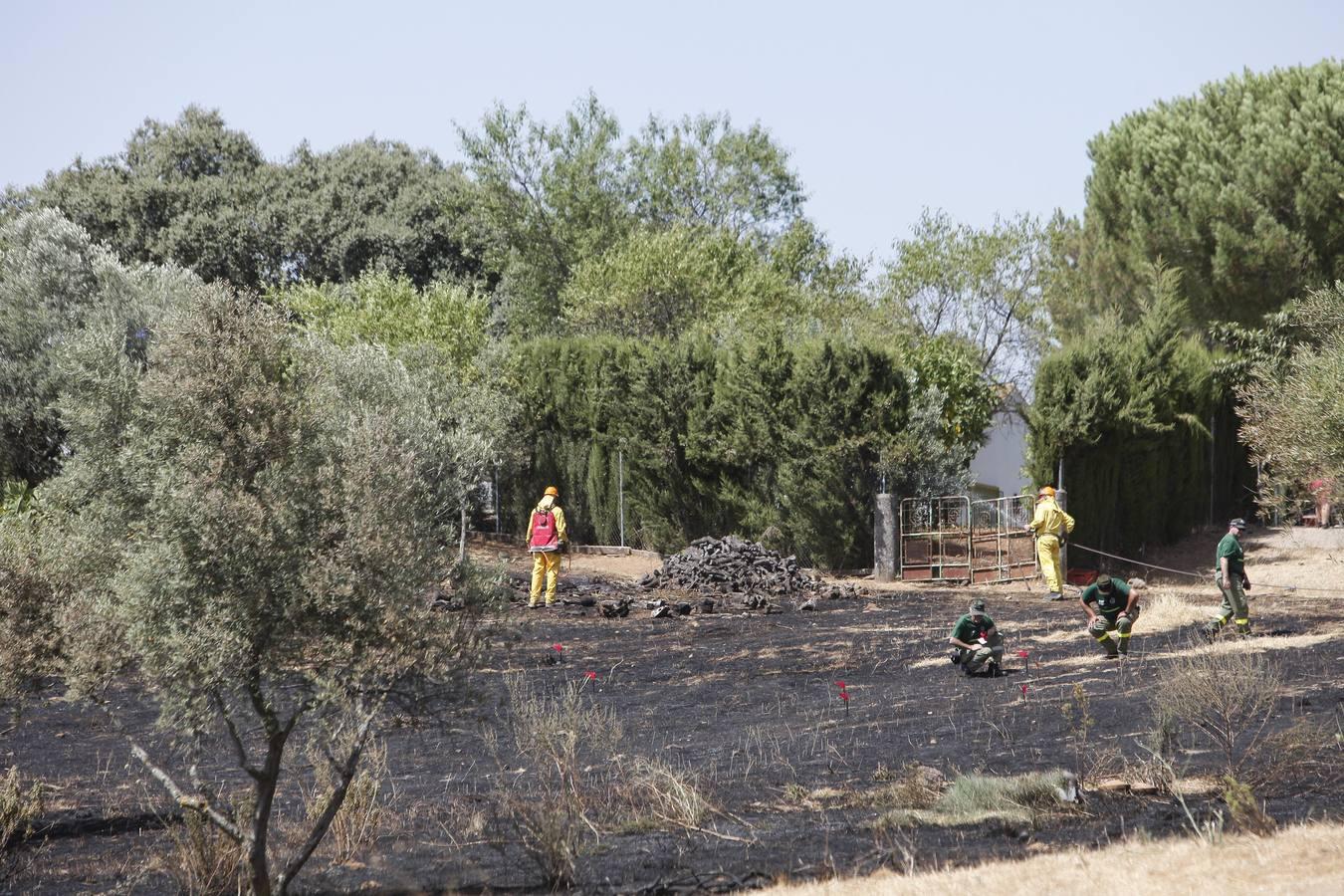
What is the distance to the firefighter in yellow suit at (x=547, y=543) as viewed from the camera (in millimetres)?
21266

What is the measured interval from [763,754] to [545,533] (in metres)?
10.5

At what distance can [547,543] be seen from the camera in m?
21.4

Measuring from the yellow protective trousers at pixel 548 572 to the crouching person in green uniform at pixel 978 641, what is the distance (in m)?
8.46

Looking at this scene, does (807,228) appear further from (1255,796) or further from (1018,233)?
(1255,796)

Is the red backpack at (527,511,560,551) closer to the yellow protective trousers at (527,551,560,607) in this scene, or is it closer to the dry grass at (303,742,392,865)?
the yellow protective trousers at (527,551,560,607)

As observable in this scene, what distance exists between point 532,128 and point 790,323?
20.6 meters

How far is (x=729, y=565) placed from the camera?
24672 millimetres

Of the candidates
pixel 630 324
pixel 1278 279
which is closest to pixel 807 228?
pixel 630 324

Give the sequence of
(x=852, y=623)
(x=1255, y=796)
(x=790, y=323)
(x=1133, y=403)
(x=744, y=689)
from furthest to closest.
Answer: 1. (x=790, y=323)
2. (x=1133, y=403)
3. (x=852, y=623)
4. (x=744, y=689)
5. (x=1255, y=796)

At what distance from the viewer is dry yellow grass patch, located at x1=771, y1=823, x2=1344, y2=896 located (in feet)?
24.0

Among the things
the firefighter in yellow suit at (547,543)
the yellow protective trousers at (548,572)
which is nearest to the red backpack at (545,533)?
the firefighter in yellow suit at (547,543)

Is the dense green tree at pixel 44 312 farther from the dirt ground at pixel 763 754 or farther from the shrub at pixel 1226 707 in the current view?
the shrub at pixel 1226 707

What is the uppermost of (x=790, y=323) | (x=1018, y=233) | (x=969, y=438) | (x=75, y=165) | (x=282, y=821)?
(x=75, y=165)

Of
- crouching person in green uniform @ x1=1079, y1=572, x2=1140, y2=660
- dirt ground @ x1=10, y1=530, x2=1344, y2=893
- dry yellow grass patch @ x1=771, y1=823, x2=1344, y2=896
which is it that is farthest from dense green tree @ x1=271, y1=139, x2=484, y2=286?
dry yellow grass patch @ x1=771, y1=823, x2=1344, y2=896
